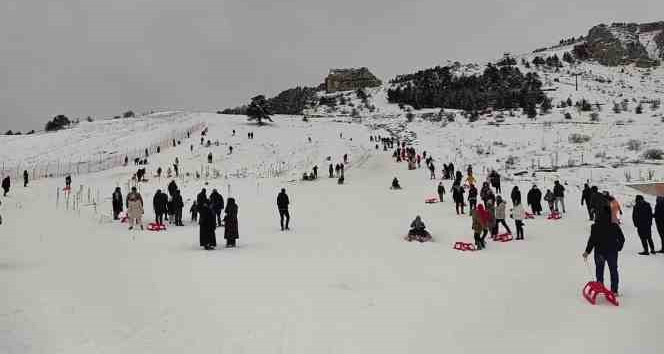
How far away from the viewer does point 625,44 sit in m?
117

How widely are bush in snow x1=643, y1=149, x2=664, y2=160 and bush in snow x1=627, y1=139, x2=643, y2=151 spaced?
2957mm

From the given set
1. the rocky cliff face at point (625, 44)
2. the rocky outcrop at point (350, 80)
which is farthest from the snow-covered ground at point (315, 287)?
the rocky outcrop at point (350, 80)

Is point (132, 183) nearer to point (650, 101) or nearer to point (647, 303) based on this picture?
point (647, 303)

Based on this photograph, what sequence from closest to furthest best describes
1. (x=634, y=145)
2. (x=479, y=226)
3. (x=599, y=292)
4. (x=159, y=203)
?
(x=599, y=292), (x=479, y=226), (x=159, y=203), (x=634, y=145)

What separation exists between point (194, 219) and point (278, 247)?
22.1 feet

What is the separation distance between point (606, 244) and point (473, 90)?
8569 centimetres

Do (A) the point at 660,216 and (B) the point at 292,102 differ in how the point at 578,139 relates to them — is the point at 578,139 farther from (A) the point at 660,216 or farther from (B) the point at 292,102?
(B) the point at 292,102

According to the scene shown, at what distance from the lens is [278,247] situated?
568 inches

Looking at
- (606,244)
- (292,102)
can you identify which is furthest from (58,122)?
(606,244)

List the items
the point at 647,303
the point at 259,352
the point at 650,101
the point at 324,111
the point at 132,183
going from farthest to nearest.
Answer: the point at 324,111 < the point at 650,101 < the point at 132,183 < the point at 647,303 < the point at 259,352

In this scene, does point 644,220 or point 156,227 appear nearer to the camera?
point 644,220

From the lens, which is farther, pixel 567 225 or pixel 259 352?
pixel 567 225

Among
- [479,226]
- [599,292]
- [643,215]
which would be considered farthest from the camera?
[479,226]

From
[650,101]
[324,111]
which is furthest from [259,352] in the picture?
[324,111]
